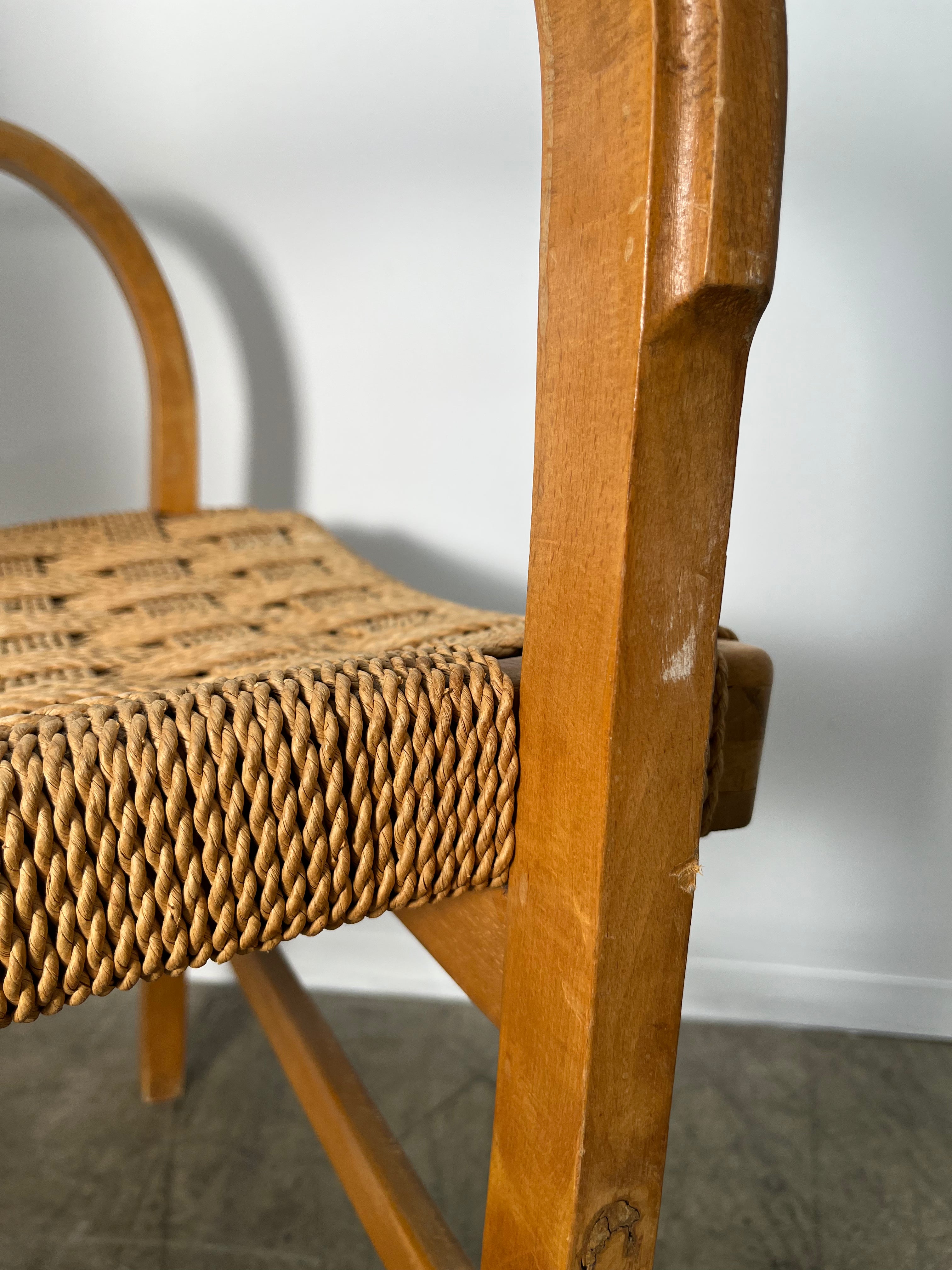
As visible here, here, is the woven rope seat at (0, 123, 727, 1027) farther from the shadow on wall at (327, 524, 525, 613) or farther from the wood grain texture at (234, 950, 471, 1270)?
the shadow on wall at (327, 524, 525, 613)

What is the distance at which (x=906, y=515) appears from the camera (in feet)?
3.34

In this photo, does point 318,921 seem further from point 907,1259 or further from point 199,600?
point 907,1259

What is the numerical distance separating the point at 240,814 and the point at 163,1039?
30.3 inches

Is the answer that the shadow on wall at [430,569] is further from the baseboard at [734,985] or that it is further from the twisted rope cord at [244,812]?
the twisted rope cord at [244,812]

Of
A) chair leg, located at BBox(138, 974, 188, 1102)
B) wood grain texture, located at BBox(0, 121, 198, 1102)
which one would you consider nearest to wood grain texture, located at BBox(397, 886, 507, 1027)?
wood grain texture, located at BBox(0, 121, 198, 1102)

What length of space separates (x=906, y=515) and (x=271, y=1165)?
90 cm

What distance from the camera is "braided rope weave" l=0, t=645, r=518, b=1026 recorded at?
0.29 m

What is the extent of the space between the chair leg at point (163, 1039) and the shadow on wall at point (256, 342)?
1.71 feet

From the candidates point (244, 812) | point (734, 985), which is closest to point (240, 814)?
point (244, 812)

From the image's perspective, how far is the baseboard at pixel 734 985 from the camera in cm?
112

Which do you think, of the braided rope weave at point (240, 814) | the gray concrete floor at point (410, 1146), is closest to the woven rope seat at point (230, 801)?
the braided rope weave at point (240, 814)

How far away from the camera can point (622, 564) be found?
285 millimetres

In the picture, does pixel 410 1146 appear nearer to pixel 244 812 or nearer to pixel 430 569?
pixel 430 569

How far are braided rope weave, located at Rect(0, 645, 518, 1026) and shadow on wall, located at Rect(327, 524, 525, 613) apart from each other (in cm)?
71
